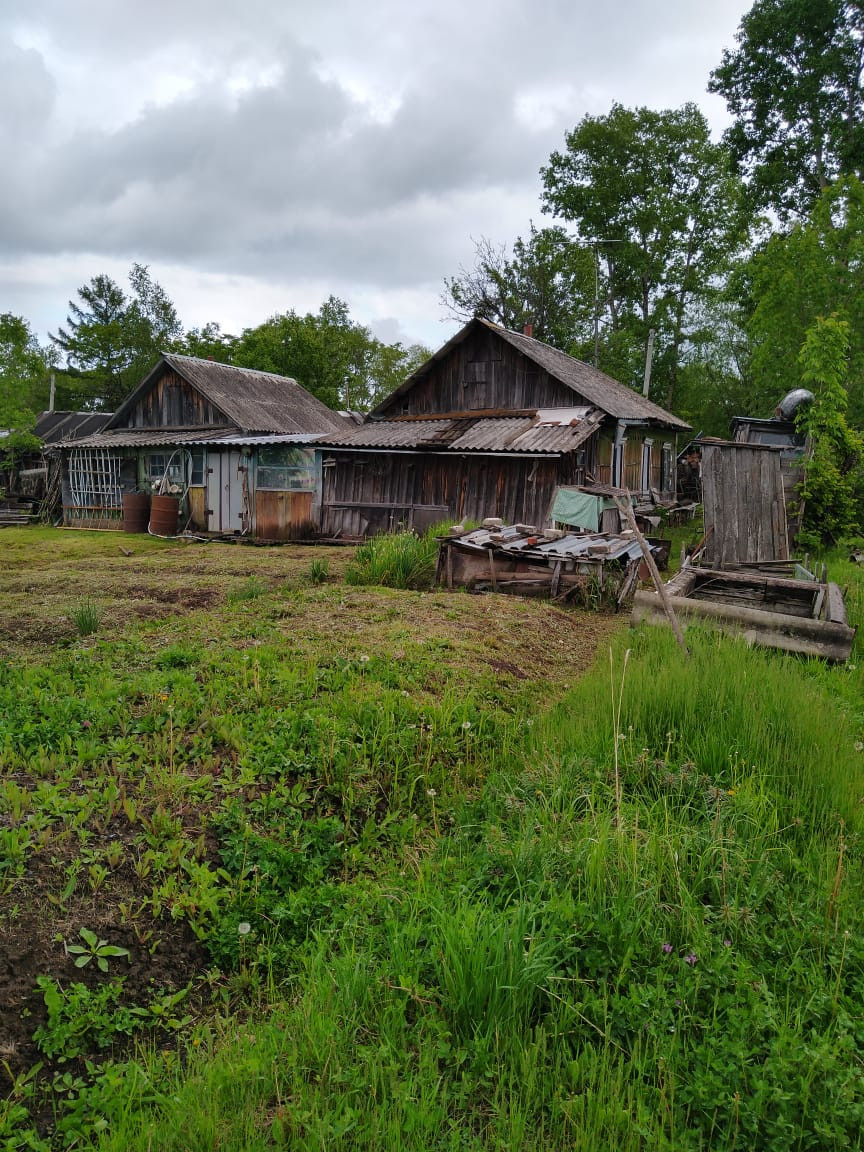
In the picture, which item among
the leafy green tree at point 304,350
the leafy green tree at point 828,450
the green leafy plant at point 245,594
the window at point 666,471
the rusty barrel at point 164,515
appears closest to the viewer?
the green leafy plant at point 245,594

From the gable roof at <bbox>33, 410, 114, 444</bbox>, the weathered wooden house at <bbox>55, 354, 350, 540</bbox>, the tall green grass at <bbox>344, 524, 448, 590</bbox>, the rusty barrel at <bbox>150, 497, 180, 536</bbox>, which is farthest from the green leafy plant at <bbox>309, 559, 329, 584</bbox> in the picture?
the gable roof at <bbox>33, 410, 114, 444</bbox>

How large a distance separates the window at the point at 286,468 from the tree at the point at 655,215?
21.3 m

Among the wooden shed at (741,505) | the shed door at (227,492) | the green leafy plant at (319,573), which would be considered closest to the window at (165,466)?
the shed door at (227,492)

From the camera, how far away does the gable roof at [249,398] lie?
21.5 m

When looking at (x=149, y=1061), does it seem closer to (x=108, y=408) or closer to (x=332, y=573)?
(x=332, y=573)

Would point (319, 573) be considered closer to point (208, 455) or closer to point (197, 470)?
point (208, 455)

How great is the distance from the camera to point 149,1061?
7.71 feet

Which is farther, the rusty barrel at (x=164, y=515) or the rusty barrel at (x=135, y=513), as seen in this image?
the rusty barrel at (x=135, y=513)

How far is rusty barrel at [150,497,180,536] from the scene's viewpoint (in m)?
19.0

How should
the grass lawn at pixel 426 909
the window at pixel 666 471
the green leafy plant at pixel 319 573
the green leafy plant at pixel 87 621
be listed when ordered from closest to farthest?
1. the grass lawn at pixel 426 909
2. the green leafy plant at pixel 87 621
3. the green leafy plant at pixel 319 573
4. the window at pixel 666 471

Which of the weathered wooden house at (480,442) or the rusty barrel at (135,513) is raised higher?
the weathered wooden house at (480,442)

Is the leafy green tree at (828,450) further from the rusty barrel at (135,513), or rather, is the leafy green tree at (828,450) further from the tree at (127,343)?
the tree at (127,343)

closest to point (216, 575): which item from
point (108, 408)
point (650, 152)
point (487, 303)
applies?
point (487, 303)

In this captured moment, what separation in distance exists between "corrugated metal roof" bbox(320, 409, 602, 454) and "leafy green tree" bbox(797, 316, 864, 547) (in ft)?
14.7
